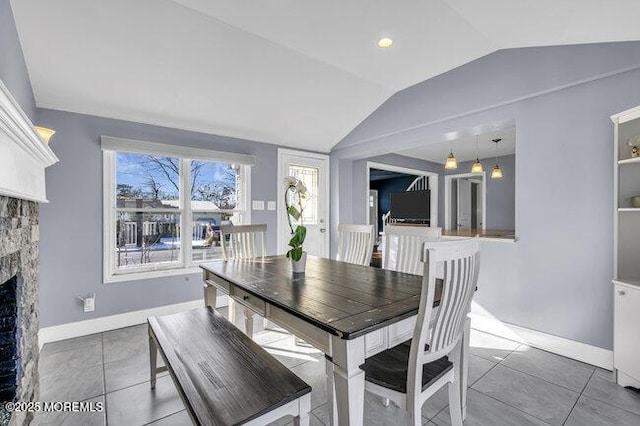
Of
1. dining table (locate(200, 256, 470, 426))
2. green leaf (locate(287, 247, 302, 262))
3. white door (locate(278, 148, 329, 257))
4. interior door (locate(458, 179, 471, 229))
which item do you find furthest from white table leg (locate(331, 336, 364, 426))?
interior door (locate(458, 179, 471, 229))

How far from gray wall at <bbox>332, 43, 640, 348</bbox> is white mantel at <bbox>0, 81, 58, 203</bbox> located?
3.30 metres

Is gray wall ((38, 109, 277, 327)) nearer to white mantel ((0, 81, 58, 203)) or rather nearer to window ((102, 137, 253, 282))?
window ((102, 137, 253, 282))

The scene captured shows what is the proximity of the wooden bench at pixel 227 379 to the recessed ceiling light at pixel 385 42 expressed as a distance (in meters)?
2.48

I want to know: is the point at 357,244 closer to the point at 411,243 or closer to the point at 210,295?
the point at 411,243

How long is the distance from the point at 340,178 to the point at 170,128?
2525 millimetres

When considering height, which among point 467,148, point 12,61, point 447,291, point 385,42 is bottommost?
point 447,291

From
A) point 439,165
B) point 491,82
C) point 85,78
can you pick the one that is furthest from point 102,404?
point 439,165

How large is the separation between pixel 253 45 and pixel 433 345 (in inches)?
102

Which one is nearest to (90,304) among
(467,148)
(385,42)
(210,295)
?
(210,295)

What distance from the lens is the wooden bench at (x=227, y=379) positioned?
1079mm

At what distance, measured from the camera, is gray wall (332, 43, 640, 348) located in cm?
224

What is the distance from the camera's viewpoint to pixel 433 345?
4.30 ft

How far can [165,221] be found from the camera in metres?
3.49

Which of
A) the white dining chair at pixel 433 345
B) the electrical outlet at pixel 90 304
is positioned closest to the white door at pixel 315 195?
the electrical outlet at pixel 90 304
